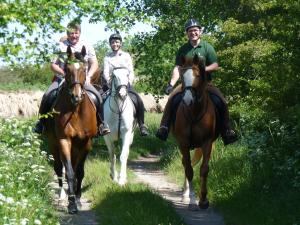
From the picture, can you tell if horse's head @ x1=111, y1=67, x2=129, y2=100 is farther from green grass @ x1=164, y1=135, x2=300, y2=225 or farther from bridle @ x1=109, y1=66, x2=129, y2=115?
green grass @ x1=164, y1=135, x2=300, y2=225

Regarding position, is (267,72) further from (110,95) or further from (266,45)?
(266,45)

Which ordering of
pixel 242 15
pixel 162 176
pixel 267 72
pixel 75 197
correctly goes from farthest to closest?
pixel 242 15 → pixel 162 176 → pixel 267 72 → pixel 75 197

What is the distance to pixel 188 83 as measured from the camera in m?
9.68

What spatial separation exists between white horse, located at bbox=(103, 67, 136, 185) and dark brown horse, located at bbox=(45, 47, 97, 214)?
2.07m

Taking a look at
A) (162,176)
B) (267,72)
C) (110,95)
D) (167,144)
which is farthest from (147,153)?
(267,72)

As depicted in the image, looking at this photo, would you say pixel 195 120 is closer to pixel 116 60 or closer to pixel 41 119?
pixel 41 119

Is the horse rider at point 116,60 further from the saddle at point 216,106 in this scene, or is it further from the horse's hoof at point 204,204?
the horse's hoof at point 204,204

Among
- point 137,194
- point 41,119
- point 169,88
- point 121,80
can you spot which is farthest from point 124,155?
point 137,194

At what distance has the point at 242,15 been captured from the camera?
61.6 feet

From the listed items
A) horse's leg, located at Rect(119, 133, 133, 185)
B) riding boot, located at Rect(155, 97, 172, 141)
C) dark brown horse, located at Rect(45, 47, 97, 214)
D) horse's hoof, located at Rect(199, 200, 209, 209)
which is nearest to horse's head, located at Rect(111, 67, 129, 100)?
horse's leg, located at Rect(119, 133, 133, 185)

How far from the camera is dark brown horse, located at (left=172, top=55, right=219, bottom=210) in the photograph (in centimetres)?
977

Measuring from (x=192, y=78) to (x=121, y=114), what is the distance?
3335mm

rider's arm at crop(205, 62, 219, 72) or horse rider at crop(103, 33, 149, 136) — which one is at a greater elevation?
horse rider at crop(103, 33, 149, 136)

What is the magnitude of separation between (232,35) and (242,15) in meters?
2.20
